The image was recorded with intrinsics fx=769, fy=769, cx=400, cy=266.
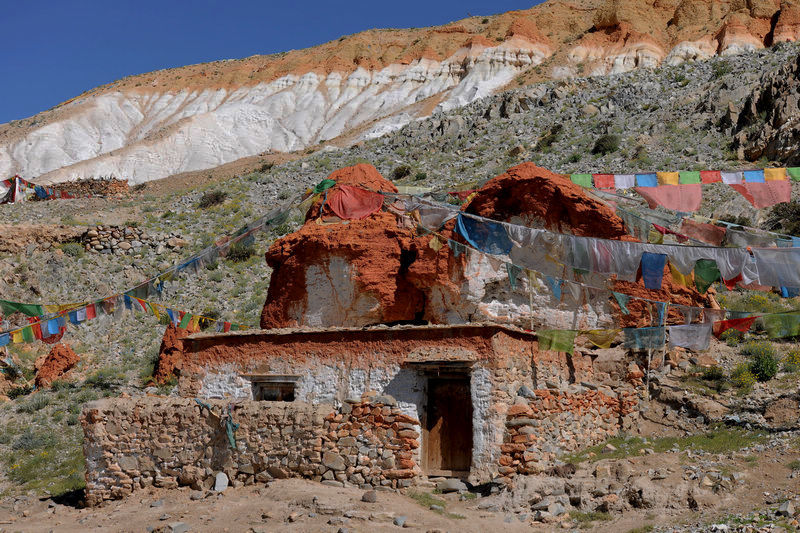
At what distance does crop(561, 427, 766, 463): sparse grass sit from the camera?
42.5 feet

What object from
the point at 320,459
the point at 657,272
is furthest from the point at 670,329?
the point at 320,459

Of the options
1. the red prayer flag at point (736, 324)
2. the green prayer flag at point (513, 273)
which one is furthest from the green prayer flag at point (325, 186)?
the red prayer flag at point (736, 324)

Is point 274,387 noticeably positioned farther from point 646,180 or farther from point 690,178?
point 690,178

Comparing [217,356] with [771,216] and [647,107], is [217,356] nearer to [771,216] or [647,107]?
[771,216]

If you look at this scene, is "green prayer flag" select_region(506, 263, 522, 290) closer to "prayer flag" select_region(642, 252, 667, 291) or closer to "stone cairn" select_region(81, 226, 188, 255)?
"prayer flag" select_region(642, 252, 667, 291)

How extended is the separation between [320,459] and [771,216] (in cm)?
1998

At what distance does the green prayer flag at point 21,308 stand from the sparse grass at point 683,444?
49.3 ft

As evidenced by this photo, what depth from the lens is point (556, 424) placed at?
13656 mm

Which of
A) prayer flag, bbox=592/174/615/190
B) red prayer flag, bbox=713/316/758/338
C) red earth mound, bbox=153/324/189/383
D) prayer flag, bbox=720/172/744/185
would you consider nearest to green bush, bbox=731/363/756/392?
red prayer flag, bbox=713/316/758/338

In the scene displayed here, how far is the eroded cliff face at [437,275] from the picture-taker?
1683 centimetres

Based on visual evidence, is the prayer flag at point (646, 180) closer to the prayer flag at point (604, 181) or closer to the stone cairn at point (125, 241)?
the prayer flag at point (604, 181)

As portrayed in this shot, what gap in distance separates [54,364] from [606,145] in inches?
1022

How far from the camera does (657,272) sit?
14938 millimetres

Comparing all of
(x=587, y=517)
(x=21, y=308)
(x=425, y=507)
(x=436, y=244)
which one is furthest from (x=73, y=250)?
(x=587, y=517)
